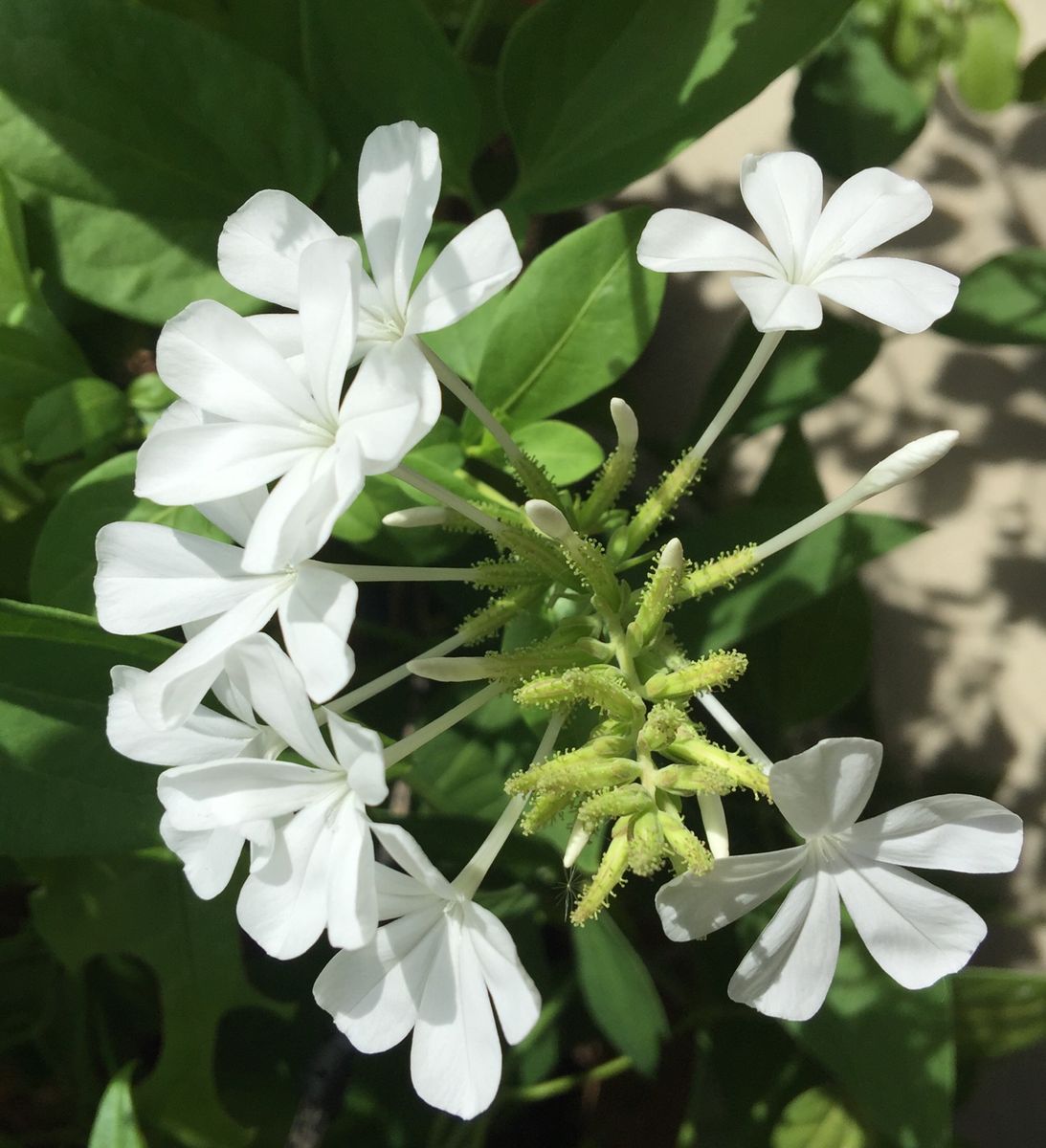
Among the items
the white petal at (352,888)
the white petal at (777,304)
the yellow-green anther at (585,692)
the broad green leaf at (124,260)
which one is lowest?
the yellow-green anther at (585,692)

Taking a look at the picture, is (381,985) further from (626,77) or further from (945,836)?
(626,77)

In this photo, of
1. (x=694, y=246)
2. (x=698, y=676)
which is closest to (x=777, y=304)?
(x=694, y=246)

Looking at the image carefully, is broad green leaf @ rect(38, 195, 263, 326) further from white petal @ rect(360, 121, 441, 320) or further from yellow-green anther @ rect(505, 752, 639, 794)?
yellow-green anther @ rect(505, 752, 639, 794)

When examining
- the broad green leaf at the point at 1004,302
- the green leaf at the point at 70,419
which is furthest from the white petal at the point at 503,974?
the broad green leaf at the point at 1004,302

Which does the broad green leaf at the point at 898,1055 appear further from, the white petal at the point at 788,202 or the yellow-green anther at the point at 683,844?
the white petal at the point at 788,202

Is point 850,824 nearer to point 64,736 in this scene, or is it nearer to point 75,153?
point 64,736

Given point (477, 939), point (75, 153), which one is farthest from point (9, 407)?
point (477, 939)
